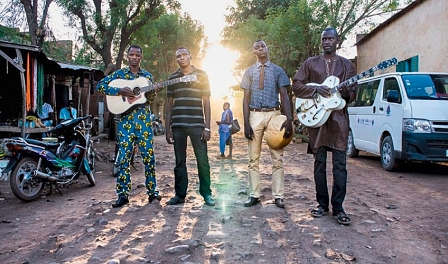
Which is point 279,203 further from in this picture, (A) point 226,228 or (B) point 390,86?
(B) point 390,86

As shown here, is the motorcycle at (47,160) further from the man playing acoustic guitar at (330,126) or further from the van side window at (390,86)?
the van side window at (390,86)

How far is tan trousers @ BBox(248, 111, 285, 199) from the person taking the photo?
14.5 ft

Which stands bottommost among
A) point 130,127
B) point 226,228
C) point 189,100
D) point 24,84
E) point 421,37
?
point 226,228

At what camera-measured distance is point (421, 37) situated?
12.0 m

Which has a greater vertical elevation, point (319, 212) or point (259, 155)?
point (259, 155)

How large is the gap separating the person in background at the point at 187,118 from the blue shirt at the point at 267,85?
58 centimetres

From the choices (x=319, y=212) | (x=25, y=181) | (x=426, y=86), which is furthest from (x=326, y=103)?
(x=426, y=86)

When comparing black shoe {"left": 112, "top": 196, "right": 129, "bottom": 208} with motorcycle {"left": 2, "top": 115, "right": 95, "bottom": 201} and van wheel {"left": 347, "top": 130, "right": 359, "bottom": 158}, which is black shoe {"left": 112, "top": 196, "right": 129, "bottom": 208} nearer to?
motorcycle {"left": 2, "top": 115, "right": 95, "bottom": 201}

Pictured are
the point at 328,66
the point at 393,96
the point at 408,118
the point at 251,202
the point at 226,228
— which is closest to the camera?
the point at 226,228

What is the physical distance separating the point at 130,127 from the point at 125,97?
36 cm

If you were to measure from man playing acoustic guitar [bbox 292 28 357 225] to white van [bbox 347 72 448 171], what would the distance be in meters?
3.12

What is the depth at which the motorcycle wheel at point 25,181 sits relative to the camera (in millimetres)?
5121

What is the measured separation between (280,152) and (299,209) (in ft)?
2.28

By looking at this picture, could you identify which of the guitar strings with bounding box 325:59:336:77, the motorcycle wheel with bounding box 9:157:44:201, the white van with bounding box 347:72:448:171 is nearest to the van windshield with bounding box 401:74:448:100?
the white van with bounding box 347:72:448:171
